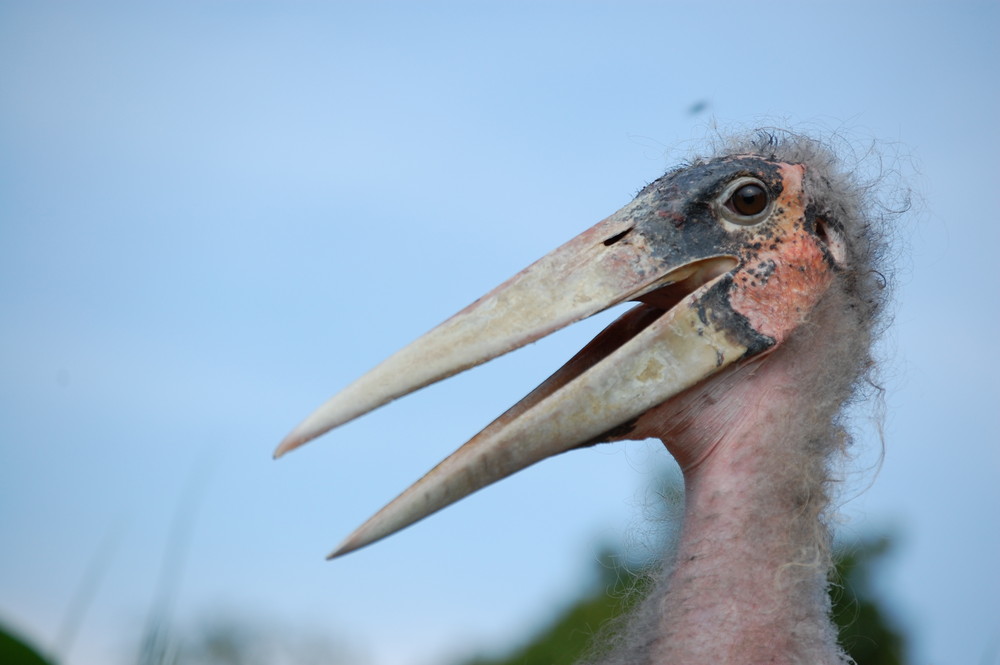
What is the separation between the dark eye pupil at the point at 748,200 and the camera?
302 centimetres

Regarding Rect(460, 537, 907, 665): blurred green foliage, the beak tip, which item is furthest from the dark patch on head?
Rect(460, 537, 907, 665): blurred green foliage

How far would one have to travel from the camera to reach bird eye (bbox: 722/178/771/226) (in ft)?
9.88

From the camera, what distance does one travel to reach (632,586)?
3.50 m

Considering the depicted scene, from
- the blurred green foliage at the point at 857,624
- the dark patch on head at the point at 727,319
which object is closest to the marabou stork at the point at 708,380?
the dark patch on head at the point at 727,319

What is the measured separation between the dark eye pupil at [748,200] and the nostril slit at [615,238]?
0.30 metres

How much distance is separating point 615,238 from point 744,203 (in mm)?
364

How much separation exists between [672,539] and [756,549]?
21.7 inches

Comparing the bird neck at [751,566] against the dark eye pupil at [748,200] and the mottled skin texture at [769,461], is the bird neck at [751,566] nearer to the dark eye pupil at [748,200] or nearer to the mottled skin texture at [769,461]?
the mottled skin texture at [769,461]

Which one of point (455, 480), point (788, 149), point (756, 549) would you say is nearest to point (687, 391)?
point (756, 549)

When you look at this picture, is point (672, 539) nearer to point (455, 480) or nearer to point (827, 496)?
point (827, 496)

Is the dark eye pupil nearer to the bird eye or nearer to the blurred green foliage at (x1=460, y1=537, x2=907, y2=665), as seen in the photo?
the bird eye

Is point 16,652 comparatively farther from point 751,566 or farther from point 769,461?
point 769,461

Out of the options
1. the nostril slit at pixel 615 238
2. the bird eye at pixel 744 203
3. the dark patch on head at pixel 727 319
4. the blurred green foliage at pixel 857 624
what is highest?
the nostril slit at pixel 615 238

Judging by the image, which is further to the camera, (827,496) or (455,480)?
(827,496)
